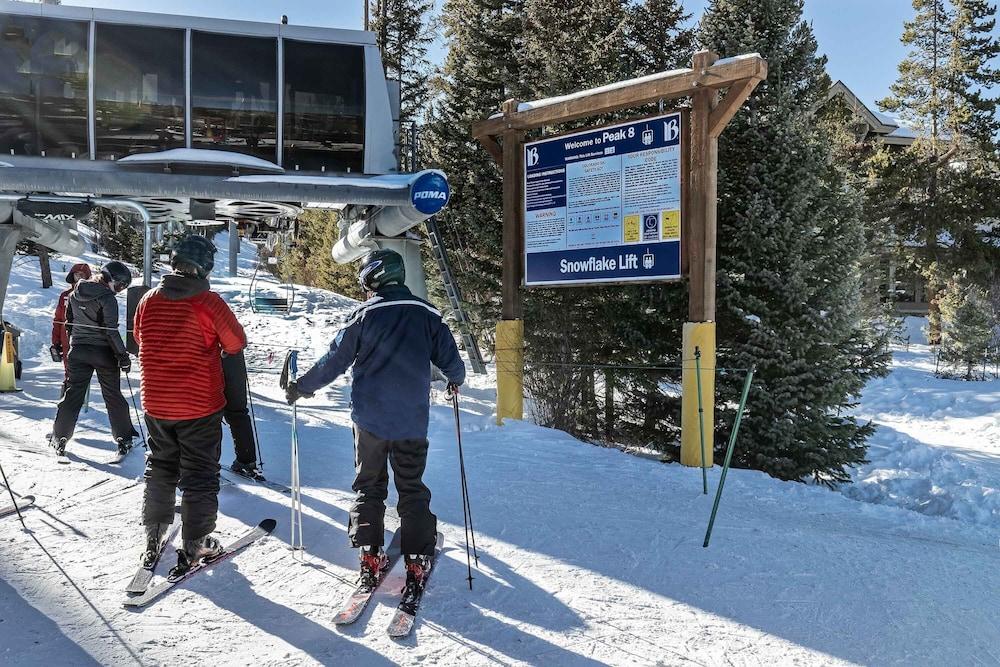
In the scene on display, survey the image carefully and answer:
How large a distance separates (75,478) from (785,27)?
9.87 meters

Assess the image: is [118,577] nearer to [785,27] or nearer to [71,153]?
[71,153]

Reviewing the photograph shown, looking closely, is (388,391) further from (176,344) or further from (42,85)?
(42,85)

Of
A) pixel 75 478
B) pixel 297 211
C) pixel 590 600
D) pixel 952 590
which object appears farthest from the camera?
pixel 297 211

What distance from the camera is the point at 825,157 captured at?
31.7ft

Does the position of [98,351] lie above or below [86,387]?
above

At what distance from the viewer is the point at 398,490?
150 inches

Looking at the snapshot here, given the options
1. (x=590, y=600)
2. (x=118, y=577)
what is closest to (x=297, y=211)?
(x=118, y=577)

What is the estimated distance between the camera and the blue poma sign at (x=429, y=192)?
978 cm

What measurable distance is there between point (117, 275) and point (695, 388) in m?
5.55

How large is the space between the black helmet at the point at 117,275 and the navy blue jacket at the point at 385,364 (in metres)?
3.43

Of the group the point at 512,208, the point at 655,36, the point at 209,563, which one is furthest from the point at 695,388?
the point at 655,36

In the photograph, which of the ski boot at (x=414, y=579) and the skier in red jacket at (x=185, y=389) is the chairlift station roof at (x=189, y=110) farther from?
the ski boot at (x=414, y=579)

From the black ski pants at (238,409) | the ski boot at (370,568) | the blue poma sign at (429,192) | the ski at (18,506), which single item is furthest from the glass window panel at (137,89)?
the ski boot at (370,568)

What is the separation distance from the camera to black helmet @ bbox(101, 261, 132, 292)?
6.30 metres
